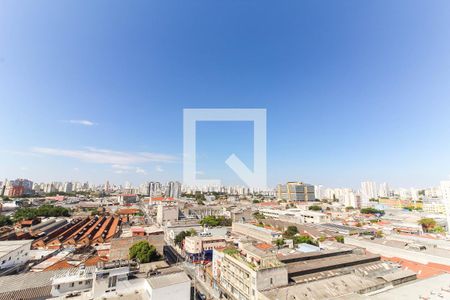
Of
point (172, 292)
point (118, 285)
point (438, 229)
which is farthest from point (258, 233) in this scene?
point (438, 229)

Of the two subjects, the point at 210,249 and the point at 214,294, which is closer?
the point at 214,294

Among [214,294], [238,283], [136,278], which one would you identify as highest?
[136,278]

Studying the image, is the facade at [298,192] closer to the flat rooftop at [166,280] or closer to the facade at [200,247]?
the facade at [200,247]

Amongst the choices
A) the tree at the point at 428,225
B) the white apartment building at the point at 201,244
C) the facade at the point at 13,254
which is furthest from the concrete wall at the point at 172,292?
the tree at the point at 428,225

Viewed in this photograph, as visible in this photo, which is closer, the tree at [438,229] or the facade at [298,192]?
the tree at [438,229]

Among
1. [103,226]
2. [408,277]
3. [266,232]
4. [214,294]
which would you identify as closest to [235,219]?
[266,232]

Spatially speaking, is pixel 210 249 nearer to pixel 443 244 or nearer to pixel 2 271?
pixel 2 271
